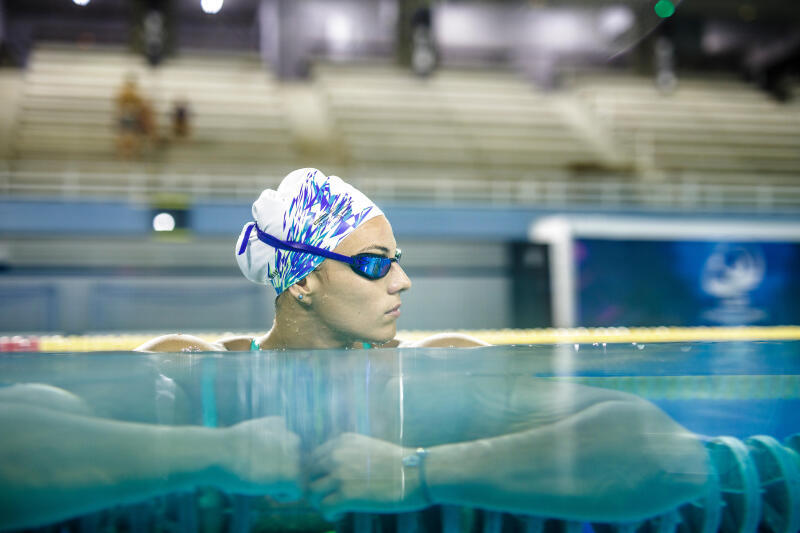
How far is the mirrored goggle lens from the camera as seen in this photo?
3.93 feet

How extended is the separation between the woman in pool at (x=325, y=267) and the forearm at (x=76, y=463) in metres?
0.43

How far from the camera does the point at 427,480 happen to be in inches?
31.6

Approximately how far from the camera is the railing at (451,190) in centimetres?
883

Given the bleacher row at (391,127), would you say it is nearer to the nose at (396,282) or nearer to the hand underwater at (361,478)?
the nose at (396,282)

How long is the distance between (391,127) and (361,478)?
1178 cm

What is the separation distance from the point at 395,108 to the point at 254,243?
12.1 metres

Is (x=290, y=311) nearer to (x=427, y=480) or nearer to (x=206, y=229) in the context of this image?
(x=427, y=480)

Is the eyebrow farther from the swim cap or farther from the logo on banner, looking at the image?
the logo on banner

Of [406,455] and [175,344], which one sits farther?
[175,344]

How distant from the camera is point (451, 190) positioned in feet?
32.2

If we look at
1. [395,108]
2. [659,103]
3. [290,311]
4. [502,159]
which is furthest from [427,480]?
[659,103]

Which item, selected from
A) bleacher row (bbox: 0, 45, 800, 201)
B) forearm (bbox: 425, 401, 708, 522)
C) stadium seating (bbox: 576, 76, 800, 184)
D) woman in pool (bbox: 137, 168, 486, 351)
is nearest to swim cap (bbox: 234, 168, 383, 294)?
woman in pool (bbox: 137, 168, 486, 351)

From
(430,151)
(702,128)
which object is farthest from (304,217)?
(702,128)

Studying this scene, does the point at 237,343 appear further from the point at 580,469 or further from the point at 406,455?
the point at 580,469
